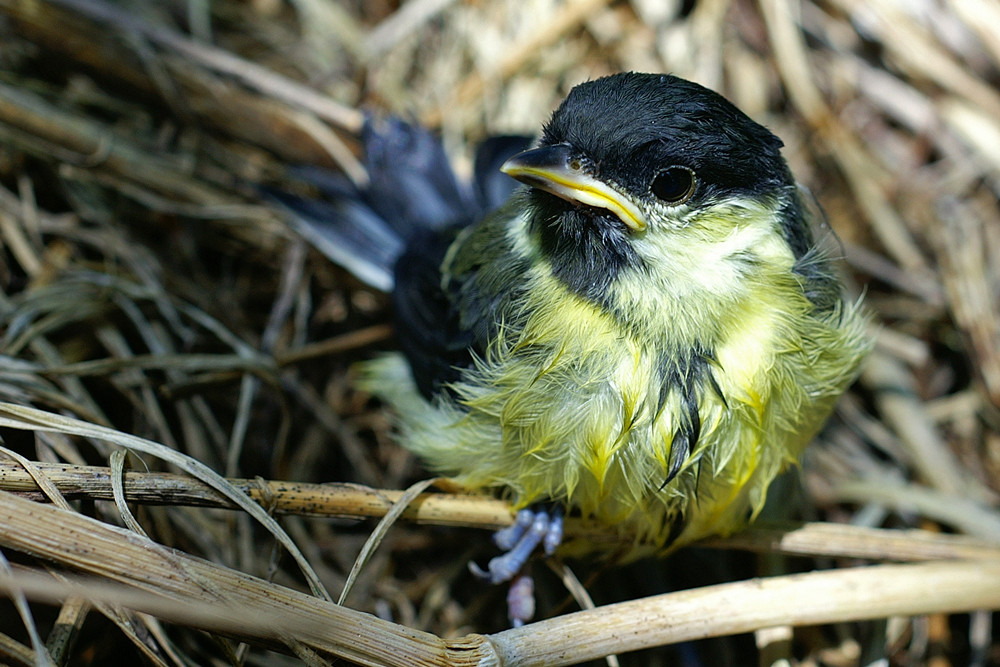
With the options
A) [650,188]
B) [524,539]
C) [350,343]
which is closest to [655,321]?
[650,188]

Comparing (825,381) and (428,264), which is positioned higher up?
(428,264)

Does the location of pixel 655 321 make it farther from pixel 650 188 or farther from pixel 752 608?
pixel 752 608

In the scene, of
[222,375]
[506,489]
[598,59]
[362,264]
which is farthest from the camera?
[598,59]

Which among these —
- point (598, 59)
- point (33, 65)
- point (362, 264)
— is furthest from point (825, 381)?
point (33, 65)

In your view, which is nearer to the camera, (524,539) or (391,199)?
(524,539)

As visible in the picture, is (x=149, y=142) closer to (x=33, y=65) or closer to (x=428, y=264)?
(x=33, y=65)

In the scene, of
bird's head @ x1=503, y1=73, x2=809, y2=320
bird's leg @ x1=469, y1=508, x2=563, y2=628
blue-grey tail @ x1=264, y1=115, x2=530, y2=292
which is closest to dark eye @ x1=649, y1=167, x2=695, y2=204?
bird's head @ x1=503, y1=73, x2=809, y2=320
